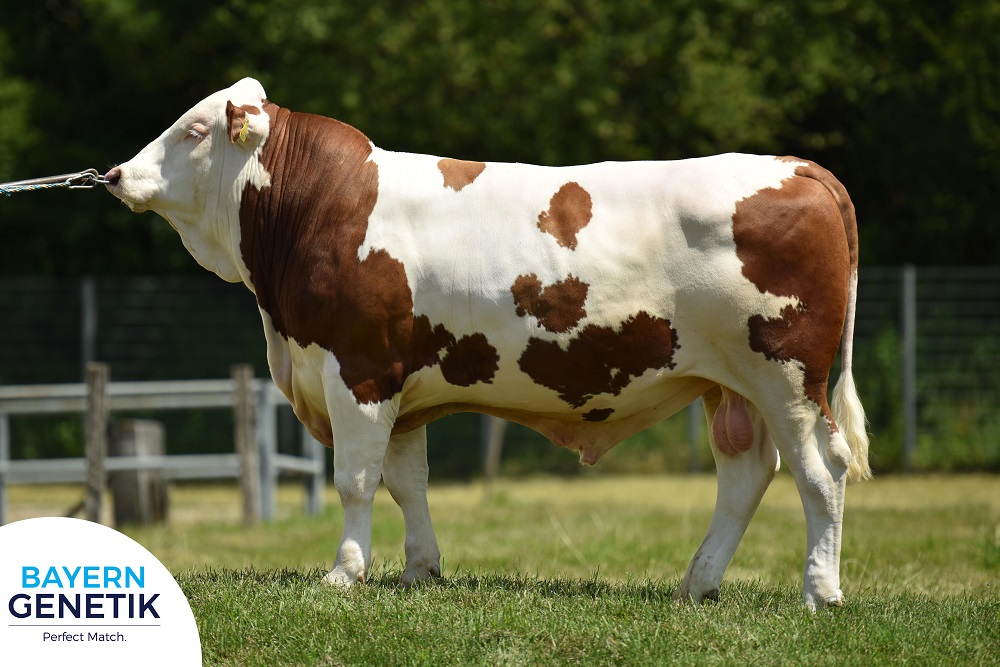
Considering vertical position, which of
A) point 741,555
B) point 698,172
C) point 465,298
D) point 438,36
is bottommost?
point 741,555

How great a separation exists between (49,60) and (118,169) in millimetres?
15527

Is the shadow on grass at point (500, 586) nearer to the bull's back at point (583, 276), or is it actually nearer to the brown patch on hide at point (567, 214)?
the bull's back at point (583, 276)

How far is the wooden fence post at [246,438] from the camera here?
11.6m

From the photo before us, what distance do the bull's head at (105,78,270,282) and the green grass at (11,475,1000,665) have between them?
170 centimetres

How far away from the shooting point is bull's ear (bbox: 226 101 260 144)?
19.1ft

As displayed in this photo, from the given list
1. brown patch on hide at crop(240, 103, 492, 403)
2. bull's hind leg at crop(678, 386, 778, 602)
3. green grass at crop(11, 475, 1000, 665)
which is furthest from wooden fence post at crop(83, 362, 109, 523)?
bull's hind leg at crop(678, 386, 778, 602)

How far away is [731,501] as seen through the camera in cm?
577

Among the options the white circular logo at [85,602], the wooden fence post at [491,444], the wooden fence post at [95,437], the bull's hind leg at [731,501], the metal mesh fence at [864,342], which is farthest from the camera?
the metal mesh fence at [864,342]

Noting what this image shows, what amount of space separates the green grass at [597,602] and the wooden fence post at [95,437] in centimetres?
62

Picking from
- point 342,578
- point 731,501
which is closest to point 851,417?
point 731,501

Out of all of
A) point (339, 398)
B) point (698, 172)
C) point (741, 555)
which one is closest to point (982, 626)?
point (698, 172)

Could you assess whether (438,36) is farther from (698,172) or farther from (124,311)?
(698,172)

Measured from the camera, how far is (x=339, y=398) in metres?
5.55

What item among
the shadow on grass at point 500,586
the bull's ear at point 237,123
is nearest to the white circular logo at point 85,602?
the shadow on grass at point 500,586
